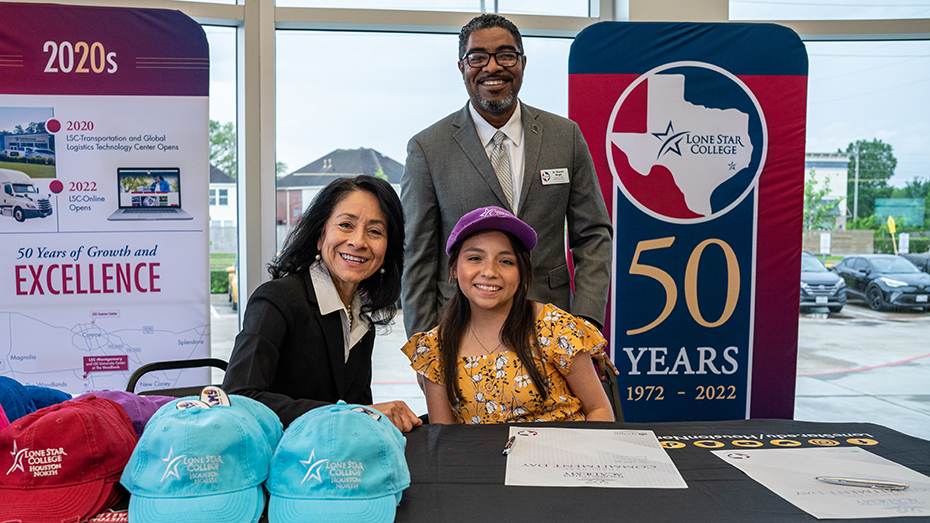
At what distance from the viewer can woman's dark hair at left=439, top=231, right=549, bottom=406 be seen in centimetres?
169

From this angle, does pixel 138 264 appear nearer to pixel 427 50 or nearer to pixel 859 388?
pixel 427 50

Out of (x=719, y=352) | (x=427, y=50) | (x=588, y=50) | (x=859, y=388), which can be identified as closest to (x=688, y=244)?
(x=719, y=352)

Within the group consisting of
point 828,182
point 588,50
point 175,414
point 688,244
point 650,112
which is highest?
point 588,50

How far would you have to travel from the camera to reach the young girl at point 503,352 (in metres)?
1.68

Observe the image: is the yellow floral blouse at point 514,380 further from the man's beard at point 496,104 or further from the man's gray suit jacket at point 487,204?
the man's beard at point 496,104

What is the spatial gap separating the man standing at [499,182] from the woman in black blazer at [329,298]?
0.50 m

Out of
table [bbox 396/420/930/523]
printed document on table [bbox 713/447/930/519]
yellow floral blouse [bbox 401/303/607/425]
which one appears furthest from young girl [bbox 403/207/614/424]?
printed document on table [bbox 713/447/930/519]

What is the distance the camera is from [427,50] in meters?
3.32

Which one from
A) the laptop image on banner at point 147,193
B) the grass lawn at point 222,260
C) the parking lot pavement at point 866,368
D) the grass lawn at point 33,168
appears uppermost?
the grass lawn at point 33,168

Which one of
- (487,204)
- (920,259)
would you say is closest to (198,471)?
(487,204)

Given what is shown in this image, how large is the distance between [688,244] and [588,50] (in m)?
1.00

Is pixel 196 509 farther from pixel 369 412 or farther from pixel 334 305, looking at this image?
pixel 334 305

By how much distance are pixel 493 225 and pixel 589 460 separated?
2.52 feet

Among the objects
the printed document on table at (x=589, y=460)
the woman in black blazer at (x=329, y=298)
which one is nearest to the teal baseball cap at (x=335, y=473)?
the printed document on table at (x=589, y=460)
